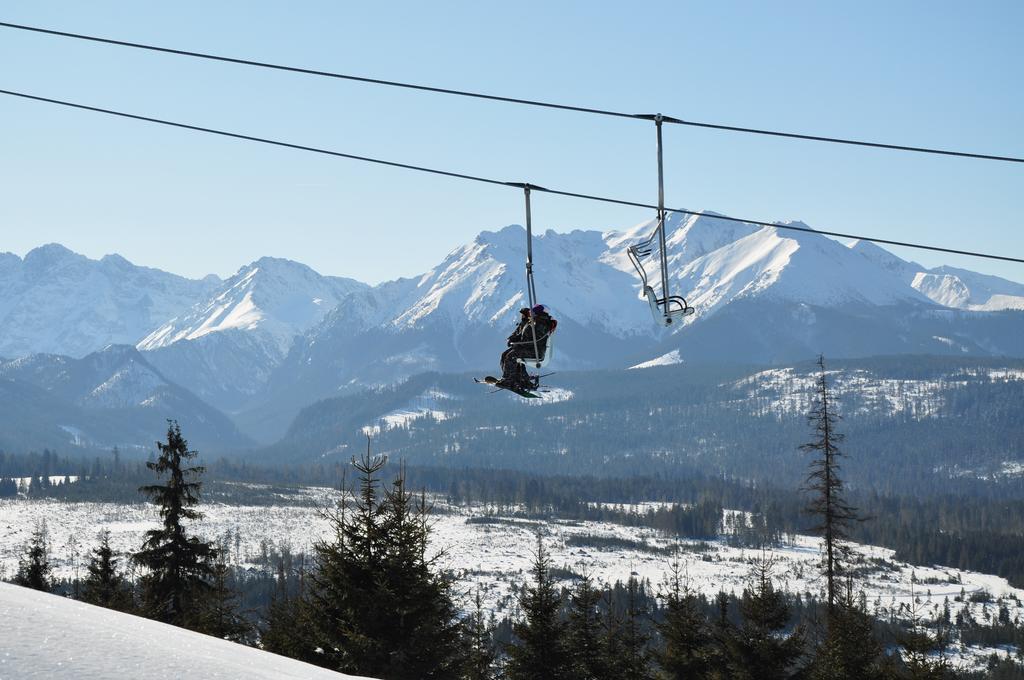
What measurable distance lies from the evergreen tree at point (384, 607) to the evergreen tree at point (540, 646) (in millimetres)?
4448

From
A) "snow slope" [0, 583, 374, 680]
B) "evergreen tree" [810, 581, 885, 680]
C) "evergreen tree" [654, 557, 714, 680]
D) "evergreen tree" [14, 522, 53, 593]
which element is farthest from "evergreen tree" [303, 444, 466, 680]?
"evergreen tree" [14, 522, 53, 593]

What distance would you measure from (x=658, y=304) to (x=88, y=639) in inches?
449

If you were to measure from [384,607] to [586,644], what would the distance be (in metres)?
8.78

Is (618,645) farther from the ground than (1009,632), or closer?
farther from the ground

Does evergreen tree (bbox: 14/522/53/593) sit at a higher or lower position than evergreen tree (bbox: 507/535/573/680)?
higher

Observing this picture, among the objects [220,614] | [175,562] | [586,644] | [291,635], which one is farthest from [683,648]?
[175,562]

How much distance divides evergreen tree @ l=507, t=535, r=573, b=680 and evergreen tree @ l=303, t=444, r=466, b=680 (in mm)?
4448

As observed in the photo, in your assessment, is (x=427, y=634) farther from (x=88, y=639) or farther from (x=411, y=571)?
(x=88, y=639)

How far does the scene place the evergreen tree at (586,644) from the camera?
31828 mm

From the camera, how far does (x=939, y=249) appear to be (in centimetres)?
1861

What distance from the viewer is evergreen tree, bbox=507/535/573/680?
30875 mm

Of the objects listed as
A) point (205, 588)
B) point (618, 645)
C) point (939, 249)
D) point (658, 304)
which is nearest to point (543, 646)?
point (618, 645)

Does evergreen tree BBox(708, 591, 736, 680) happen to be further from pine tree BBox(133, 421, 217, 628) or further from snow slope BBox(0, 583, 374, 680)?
snow slope BBox(0, 583, 374, 680)

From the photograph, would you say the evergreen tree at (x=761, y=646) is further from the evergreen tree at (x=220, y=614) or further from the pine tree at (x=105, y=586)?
the pine tree at (x=105, y=586)
